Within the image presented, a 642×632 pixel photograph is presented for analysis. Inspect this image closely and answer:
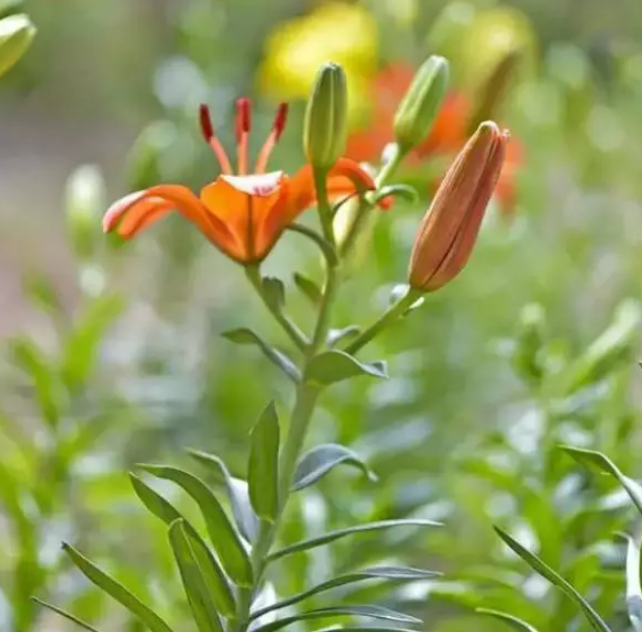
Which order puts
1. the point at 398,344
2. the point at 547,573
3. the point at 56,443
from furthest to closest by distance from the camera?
the point at 398,344, the point at 56,443, the point at 547,573

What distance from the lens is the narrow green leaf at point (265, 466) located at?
35cm

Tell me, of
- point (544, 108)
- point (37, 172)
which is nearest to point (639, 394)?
point (544, 108)

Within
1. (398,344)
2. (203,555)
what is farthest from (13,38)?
(398,344)

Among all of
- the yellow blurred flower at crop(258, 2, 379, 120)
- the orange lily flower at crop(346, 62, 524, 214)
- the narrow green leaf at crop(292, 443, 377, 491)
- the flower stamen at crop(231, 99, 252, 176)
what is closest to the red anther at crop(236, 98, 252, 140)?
A: the flower stamen at crop(231, 99, 252, 176)

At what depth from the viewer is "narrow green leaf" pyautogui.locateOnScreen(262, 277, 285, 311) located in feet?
1.25

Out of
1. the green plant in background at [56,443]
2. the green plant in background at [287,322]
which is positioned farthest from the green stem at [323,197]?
the green plant in background at [56,443]

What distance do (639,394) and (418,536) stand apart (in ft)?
0.97

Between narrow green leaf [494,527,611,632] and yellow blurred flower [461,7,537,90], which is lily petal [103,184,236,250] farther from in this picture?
yellow blurred flower [461,7,537,90]

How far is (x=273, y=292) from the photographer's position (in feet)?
1.26

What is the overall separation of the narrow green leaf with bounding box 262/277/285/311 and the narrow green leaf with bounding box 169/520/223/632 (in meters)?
0.08

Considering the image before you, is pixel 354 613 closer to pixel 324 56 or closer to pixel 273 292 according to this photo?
pixel 273 292

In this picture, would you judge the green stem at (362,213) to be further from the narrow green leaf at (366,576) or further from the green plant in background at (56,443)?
the green plant in background at (56,443)

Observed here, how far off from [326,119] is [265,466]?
4.1 inches

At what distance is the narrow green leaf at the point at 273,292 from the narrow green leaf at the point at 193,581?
79 mm
